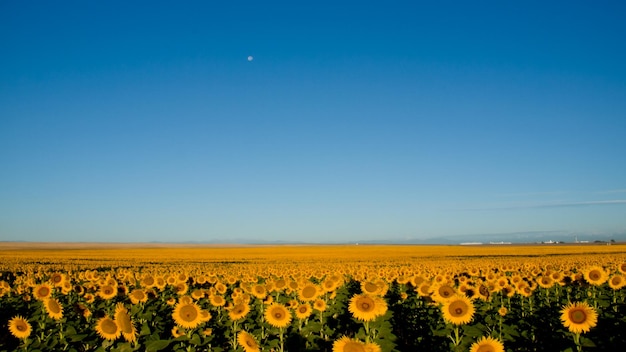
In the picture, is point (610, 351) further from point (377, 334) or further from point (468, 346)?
point (377, 334)

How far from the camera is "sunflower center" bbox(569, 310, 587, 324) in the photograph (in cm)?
579

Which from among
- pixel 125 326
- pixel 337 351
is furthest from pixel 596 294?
pixel 125 326

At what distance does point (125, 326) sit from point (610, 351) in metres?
6.64

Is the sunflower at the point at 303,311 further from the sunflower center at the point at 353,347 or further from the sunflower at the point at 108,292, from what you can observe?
the sunflower center at the point at 353,347

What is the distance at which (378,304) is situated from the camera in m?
5.81

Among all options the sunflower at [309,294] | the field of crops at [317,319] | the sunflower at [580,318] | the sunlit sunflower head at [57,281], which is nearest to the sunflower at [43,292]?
the field of crops at [317,319]

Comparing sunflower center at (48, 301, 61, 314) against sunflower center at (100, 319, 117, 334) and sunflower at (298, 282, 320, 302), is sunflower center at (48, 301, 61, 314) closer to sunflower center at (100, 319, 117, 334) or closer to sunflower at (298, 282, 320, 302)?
sunflower center at (100, 319, 117, 334)

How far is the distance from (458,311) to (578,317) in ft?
4.87

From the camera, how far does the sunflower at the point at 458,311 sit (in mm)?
6117

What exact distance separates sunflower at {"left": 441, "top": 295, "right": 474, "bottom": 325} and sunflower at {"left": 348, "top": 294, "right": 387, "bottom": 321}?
3.41ft

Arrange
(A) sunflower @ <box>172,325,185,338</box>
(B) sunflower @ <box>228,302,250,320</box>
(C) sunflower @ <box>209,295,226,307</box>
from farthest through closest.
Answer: (C) sunflower @ <box>209,295,226,307</box> → (B) sunflower @ <box>228,302,250,320</box> → (A) sunflower @ <box>172,325,185,338</box>

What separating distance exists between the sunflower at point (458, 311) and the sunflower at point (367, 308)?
3.41 ft

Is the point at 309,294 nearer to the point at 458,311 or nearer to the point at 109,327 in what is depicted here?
the point at 458,311

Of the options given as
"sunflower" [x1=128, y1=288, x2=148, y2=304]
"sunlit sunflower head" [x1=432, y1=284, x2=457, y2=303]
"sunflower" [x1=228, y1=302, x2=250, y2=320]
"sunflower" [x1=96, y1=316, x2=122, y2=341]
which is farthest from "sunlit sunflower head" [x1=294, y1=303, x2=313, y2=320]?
"sunflower" [x1=96, y1=316, x2=122, y2=341]
